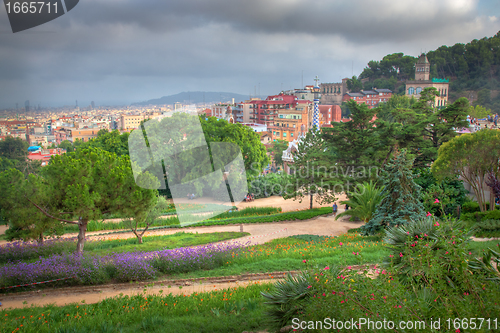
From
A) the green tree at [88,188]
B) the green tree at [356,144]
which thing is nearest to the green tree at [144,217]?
the green tree at [88,188]

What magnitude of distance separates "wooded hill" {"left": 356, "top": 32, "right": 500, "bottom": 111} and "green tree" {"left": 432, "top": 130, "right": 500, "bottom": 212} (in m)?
71.6

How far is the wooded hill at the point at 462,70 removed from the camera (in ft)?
267

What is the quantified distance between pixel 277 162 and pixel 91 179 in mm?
40785

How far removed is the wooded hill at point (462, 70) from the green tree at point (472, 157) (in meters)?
71.6

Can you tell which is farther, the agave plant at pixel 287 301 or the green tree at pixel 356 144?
the green tree at pixel 356 144

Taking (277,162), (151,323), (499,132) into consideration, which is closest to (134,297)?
(151,323)

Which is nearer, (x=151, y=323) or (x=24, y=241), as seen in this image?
(x=151, y=323)

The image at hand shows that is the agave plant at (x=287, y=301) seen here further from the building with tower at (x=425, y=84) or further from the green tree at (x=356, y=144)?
the building with tower at (x=425, y=84)

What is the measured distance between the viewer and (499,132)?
1620cm

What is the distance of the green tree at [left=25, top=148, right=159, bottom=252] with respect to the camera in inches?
418

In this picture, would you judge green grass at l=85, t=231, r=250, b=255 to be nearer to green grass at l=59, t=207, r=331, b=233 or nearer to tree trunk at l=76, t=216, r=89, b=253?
tree trunk at l=76, t=216, r=89, b=253

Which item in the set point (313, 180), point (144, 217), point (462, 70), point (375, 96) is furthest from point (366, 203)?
point (462, 70)

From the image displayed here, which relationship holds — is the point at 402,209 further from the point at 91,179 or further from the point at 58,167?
the point at 58,167

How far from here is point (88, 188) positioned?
417 inches
